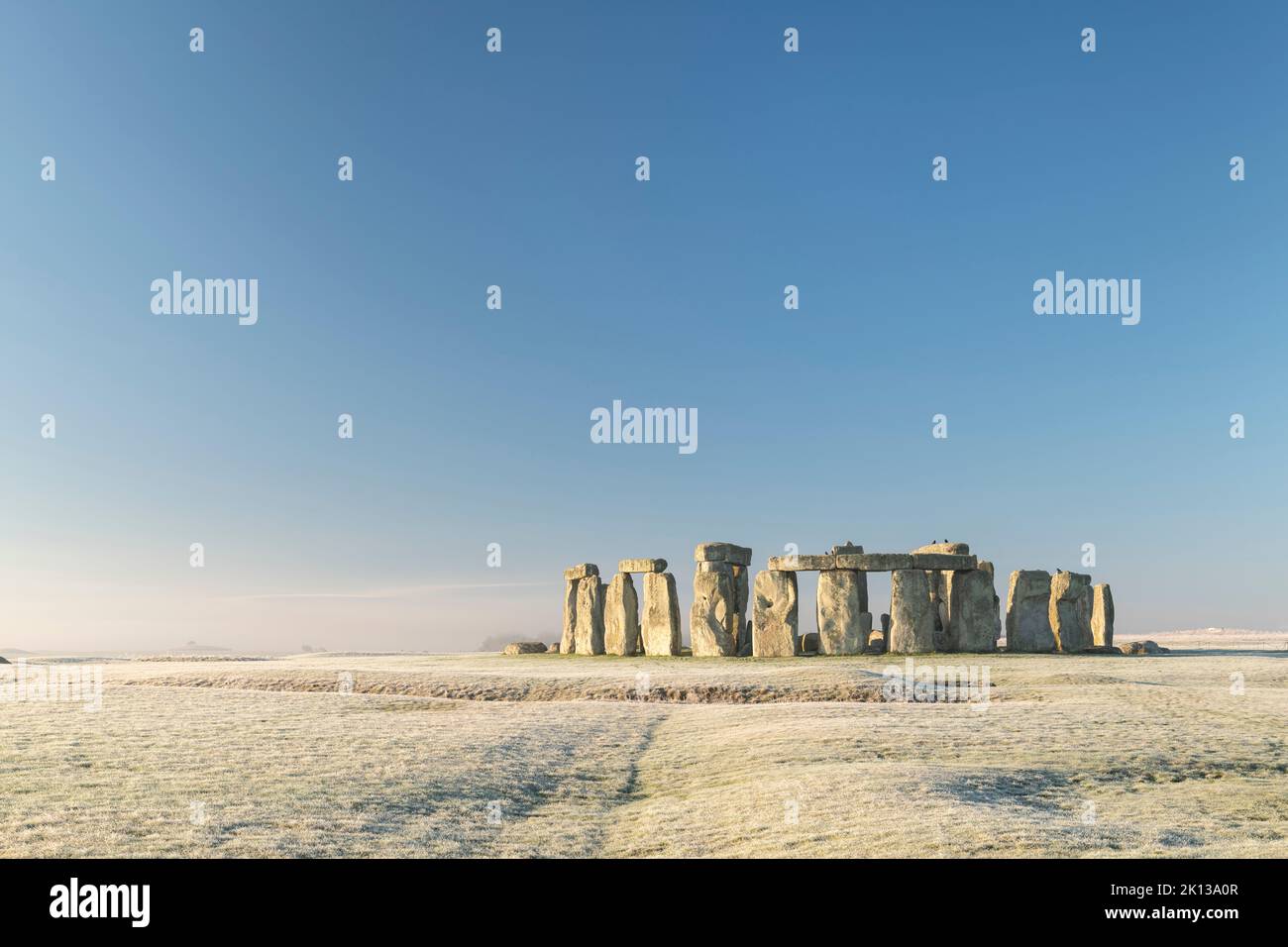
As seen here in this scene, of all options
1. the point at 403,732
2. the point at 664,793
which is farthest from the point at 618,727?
the point at 664,793

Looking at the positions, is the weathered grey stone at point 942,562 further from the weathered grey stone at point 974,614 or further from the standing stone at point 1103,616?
the standing stone at point 1103,616

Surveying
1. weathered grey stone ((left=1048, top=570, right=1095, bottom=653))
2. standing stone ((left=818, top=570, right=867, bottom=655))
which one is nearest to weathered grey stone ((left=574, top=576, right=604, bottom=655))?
standing stone ((left=818, top=570, right=867, bottom=655))

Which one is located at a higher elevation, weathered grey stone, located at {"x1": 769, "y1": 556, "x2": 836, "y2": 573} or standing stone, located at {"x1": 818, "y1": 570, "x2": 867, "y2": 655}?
weathered grey stone, located at {"x1": 769, "y1": 556, "x2": 836, "y2": 573}

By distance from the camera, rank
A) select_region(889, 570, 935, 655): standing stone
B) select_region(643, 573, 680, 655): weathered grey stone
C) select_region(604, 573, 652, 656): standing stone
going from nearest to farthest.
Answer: select_region(889, 570, 935, 655): standing stone, select_region(643, 573, 680, 655): weathered grey stone, select_region(604, 573, 652, 656): standing stone

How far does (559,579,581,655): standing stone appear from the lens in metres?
39.9

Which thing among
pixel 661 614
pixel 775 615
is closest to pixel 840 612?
pixel 775 615

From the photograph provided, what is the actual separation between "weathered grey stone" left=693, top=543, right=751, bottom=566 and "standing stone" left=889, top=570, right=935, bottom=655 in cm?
539

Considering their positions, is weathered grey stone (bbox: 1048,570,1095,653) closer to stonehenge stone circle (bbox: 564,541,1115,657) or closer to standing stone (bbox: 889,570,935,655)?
stonehenge stone circle (bbox: 564,541,1115,657)

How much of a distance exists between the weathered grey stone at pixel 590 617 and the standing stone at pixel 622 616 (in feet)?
2.56

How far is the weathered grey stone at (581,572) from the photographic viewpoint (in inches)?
1533

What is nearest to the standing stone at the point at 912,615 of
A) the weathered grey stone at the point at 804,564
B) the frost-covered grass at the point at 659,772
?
the weathered grey stone at the point at 804,564
